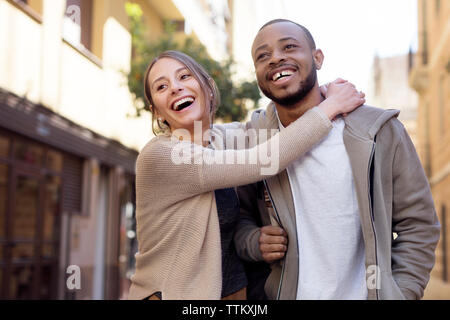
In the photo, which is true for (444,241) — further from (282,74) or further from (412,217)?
(282,74)

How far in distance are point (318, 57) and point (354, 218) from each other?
84 centimetres

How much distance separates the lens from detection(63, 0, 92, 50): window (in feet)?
31.8

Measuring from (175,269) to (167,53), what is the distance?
1039mm

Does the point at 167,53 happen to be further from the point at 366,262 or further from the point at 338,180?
the point at 366,262

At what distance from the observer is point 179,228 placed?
2.39 meters

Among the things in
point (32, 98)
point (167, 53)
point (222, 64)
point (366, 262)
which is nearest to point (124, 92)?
point (222, 64)

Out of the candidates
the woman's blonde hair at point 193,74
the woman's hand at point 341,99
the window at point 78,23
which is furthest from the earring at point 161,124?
the window at point 78,23

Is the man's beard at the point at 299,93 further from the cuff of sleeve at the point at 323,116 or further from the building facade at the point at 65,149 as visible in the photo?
the building facade at the point at 65,149

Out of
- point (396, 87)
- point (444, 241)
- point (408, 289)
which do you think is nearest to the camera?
point (408, 289)

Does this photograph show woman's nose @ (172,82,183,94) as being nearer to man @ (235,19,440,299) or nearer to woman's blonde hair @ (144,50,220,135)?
woman's blonde hair @ (144,50,220,135)

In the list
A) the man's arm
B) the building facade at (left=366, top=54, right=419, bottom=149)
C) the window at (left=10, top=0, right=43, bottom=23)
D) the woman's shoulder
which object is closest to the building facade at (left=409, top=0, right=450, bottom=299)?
the window at (left=10, top=0, right=43, bottom=23)

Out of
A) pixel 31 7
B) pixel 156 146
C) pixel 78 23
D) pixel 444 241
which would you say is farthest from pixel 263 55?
pixel 444 241

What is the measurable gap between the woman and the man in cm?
14

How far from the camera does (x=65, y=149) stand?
9836 millimetres
